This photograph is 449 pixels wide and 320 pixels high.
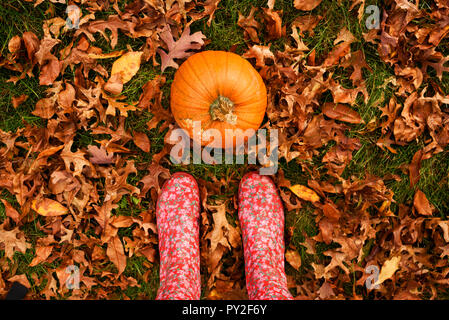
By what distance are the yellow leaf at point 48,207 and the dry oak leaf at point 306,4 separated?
2.10 m

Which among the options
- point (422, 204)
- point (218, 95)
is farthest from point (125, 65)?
point (422, 204)

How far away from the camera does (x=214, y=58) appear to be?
6.81 feet

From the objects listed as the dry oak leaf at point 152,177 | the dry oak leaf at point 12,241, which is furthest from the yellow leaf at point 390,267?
the dry oak leaf at point 12,241

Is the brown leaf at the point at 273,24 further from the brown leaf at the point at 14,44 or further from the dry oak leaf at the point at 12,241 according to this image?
the dry oak leaf at the point at 12,241

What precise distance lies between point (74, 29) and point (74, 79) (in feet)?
1.10

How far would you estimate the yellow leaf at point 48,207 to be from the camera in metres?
2.31

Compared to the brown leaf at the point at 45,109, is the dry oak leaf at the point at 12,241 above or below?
below

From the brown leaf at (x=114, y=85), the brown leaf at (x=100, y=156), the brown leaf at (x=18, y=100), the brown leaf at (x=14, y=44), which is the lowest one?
the brown leaf at (x=100, y=156)

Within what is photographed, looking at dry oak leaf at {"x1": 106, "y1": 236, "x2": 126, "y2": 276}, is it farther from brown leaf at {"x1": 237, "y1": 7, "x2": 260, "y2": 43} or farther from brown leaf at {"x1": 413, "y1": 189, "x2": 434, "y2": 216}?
brown leaf at {"x1": 413, "y1": 189, "x2": 434, "y2": 216}

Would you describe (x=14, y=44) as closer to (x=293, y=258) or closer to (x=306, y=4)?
(x=306, y=4)

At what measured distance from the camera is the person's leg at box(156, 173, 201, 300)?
2148mm

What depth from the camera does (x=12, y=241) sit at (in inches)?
93.4

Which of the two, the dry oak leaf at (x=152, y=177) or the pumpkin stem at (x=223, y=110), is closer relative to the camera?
the pumpkin stem at (x=223, y=110)
